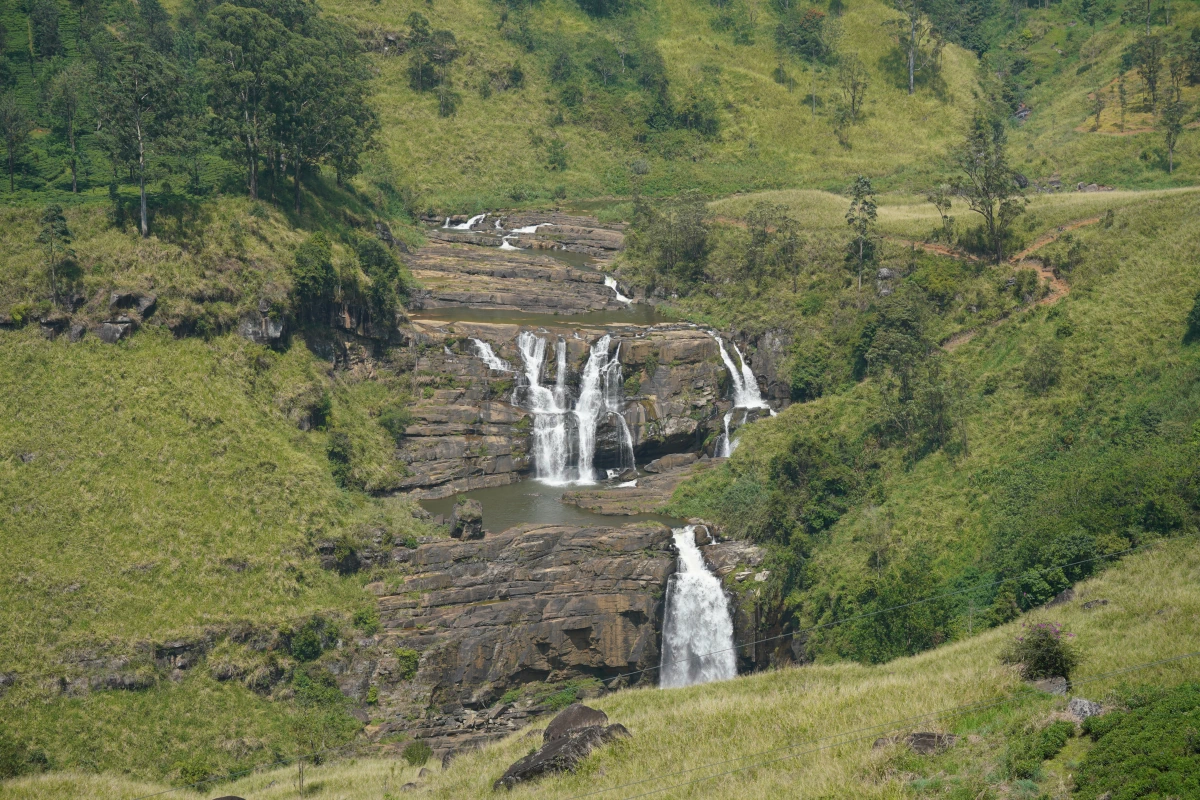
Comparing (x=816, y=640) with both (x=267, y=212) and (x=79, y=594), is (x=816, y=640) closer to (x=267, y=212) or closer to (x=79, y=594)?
(x=79, y=594)

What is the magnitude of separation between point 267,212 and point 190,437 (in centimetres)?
2155

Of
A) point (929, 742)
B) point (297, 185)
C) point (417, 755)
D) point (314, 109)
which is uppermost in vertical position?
point (314, 109)

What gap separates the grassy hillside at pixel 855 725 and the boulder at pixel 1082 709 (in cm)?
44

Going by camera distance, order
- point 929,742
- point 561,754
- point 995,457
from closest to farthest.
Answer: point 929,742, point 561,754, point 995,457

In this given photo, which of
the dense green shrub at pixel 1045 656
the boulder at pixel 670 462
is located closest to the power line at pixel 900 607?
the dense green shrub at pixel 1045 656

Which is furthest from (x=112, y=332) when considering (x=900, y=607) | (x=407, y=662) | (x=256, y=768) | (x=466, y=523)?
(x=900, y=607)

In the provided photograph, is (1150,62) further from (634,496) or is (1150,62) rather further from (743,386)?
(634,496)

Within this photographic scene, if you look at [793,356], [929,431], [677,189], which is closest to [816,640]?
[929,431]

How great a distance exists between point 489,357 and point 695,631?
2745cm

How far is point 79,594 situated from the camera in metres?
48.4

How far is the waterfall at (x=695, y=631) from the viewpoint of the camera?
2089 inches

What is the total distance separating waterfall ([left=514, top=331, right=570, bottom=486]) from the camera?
69312 millimetres

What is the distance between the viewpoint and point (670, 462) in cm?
6944

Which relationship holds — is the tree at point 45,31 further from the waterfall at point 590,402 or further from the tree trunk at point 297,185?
the waterfall at point 590,402
